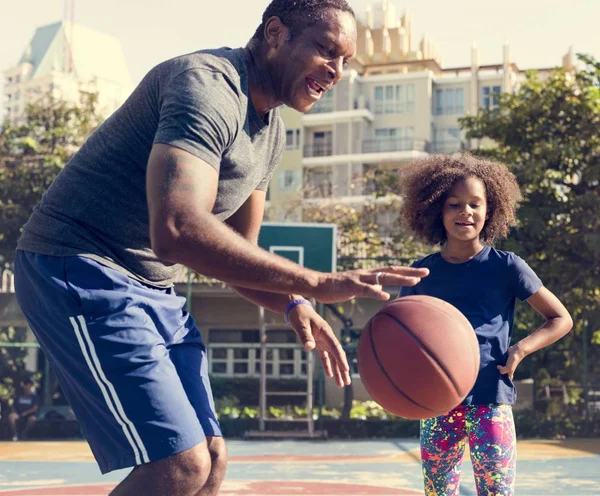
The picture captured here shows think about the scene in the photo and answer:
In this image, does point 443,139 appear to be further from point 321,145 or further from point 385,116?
point 321,145

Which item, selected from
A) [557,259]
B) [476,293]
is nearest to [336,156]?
[557,259]

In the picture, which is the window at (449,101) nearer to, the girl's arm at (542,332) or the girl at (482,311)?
the girl at (482,311)

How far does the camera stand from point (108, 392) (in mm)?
2406

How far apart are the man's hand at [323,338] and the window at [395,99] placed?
48808mm

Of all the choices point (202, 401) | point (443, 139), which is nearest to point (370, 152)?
point (443, 139)

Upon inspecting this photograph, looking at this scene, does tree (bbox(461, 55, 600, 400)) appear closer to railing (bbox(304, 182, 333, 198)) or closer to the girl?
the girl

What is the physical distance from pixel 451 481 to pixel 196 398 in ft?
4.80

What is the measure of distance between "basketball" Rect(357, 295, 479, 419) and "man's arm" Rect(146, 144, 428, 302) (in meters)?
1.08

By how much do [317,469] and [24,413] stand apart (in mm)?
5239

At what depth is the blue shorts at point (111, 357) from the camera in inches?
93.7

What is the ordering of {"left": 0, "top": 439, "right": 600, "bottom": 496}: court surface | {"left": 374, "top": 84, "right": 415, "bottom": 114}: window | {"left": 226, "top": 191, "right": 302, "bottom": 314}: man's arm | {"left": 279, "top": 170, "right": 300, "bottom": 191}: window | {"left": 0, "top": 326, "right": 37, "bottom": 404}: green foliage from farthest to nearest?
{"left": 374, "top": 84, "right": 415, "bottom": 114}: window, {"left": 279, "top": 170, "right": 300, "bottom": 191}: window, {"left": 0, "top": 326, "right": 37, "bottom": 404}: green foliage, {"left": 0, "top": 439, "right": 600, "bottom": 496}: court surface, {"left": 226, "top": 191, "right": 302, "bottom": 314}: man's arm

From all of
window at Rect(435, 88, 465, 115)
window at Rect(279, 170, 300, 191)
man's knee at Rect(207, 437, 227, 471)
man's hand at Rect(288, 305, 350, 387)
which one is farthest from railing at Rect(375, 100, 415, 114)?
man's knee at Rect(207, 437, 227, 471)

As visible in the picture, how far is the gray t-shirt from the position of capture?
2.44 m

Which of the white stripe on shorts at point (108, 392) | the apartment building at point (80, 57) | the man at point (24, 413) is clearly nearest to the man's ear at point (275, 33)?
the white stripe on shorts at point (108, 392)
